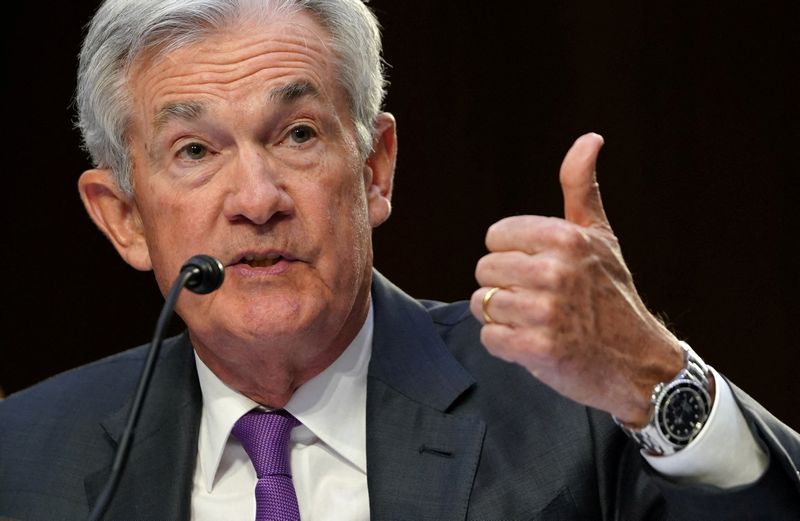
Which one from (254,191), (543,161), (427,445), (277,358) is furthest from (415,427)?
(543,161)

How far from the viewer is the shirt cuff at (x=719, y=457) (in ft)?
6.75

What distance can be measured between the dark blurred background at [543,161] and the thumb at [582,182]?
128 cm

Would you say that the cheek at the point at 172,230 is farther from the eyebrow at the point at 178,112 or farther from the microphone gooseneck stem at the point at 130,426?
the microphone gooseneck stem at the point at 130,426

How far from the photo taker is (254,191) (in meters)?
2.35

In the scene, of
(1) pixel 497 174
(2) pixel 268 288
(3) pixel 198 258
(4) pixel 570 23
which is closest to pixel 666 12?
(4) pixel 570 23

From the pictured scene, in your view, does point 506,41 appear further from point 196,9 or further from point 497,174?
point 196,9

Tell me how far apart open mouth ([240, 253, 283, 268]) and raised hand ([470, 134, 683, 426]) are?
0.50 meters

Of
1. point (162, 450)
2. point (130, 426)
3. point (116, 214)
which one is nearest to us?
point (130, 426)

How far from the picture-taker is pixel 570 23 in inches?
135

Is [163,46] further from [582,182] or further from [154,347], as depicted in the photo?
[582,182]

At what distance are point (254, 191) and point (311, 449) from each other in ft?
1.77

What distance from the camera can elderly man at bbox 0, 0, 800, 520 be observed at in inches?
92.3

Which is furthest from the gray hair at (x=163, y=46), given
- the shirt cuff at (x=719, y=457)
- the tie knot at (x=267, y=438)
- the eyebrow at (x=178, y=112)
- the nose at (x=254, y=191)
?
the shirt cuff at (x=719, y=457)

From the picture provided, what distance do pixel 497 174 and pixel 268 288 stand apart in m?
1.30
